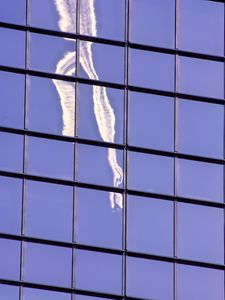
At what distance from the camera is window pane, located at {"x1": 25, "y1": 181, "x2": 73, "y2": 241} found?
5059 centimetres

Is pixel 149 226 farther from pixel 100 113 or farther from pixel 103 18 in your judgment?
pixel 103 18

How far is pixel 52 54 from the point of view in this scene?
5219 cm

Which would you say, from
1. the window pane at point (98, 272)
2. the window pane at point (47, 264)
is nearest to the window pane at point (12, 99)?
the window pane at point (47, 264)

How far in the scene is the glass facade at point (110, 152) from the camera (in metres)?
50.7

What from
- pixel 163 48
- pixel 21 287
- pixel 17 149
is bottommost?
pixel 21 287

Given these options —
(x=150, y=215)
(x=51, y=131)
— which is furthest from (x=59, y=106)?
(x=150, y=215)

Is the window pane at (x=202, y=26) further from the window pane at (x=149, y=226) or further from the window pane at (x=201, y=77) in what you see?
the window pane at (x=149, y=226)

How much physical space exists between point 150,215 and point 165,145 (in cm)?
A: 209

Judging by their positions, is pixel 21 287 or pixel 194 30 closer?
pixel 21 287

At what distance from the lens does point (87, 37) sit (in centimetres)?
5266

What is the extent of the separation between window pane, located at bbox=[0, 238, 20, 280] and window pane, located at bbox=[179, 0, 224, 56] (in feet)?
26.0

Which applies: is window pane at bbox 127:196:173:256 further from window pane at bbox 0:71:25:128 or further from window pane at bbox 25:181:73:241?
window pane at bbox 0:71:25:128

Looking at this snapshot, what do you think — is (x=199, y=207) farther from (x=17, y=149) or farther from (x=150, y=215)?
(x=17, y=149)

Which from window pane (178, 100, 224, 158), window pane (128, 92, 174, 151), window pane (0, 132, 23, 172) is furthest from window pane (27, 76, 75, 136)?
window pane (178, 100, 224, 158)
